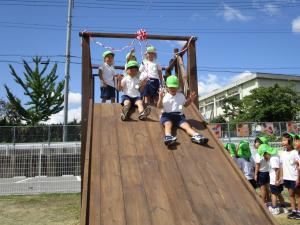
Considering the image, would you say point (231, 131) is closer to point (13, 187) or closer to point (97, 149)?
point (13, 187)

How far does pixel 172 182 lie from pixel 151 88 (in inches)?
117

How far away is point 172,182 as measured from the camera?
4.34m

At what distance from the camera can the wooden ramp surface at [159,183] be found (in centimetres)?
379

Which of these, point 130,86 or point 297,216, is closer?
point 130,86

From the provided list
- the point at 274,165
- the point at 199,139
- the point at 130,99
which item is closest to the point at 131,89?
the point at 130,99

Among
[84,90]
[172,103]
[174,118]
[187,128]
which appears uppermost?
[84,90]

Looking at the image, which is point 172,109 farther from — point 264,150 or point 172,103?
point 264,150

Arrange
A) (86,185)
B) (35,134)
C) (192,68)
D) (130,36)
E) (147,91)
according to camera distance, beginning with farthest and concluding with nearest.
A: 1. (35,134)
2. (147,91)
3. (130,36)
4. (192,68)
5. (86,185)

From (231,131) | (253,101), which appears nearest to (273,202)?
(231,131)

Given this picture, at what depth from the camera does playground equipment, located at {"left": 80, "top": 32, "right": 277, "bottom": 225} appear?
3801 mm

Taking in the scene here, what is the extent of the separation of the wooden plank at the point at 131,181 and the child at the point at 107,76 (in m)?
2.11

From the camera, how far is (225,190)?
430 cm

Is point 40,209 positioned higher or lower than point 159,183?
lower

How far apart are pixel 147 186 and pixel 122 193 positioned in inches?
12.9
